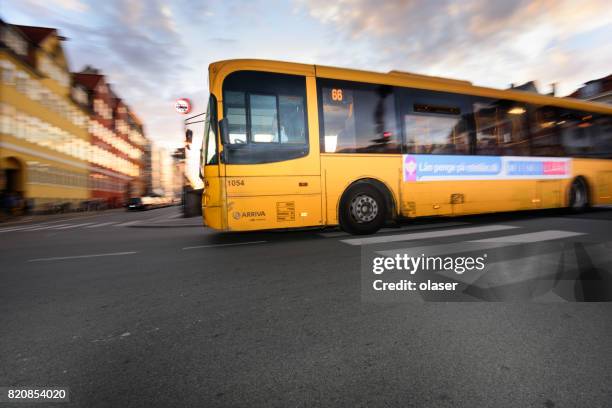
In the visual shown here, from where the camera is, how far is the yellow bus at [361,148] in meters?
5.60

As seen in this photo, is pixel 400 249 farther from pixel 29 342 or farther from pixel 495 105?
pixel 495 105

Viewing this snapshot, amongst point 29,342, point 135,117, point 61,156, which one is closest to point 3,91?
point 61,156

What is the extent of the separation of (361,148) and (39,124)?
108 ft

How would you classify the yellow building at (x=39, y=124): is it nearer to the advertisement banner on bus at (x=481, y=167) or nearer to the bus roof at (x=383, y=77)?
the bus roof at (x=383, y=77)

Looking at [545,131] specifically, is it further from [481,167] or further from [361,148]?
[361,148]

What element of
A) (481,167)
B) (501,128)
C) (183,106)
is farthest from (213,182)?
(183,106)

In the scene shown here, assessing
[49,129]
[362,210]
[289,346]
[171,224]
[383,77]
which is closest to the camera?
[289,346]

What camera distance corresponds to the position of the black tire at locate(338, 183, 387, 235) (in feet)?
20.0

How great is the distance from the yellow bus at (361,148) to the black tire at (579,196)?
697mm

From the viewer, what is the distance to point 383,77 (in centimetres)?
664

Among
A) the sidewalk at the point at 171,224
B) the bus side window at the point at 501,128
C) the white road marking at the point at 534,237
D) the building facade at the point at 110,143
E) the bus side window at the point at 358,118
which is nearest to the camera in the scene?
the white road marking at the point at 534,237

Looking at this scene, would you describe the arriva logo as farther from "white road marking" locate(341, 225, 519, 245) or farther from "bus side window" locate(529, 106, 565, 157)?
"bus side window" locate(529, 106, 565, 157)

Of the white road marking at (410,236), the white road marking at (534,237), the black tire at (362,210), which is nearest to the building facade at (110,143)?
the black tire at (362,210)

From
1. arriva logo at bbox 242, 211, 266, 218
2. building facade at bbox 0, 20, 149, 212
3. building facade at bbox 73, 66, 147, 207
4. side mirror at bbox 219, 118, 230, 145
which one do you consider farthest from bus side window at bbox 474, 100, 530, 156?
building facade at bbox 73, 66, 147, 207
